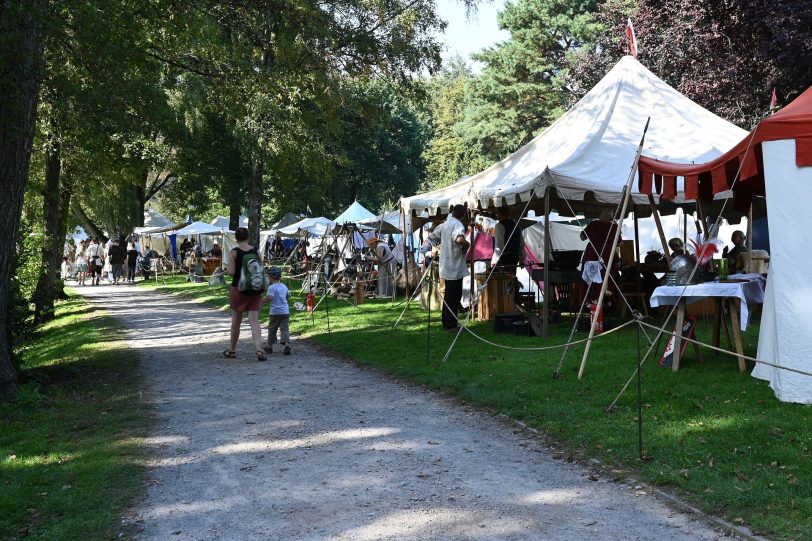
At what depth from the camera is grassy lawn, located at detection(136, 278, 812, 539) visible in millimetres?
4793

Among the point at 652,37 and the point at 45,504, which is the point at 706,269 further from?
the point at 652,37

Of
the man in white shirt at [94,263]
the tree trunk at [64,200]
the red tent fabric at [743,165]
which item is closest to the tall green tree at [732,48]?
the red tent fabric at [743,165]

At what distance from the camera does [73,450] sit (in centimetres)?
637

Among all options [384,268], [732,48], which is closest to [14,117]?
[384,268]

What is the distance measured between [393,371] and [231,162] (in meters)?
28.0

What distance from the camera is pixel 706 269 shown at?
32.7ft

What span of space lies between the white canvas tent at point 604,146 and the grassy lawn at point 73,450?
6.18m

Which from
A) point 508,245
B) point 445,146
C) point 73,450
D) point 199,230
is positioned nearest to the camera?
point 73,450

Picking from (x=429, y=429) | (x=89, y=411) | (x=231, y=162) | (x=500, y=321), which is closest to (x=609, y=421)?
(x=429, y=429)

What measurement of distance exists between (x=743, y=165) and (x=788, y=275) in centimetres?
124

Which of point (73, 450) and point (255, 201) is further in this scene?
point (255, 201)

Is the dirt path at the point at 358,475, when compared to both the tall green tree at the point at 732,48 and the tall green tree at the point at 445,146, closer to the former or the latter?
the tall green tree at the point at 732,48

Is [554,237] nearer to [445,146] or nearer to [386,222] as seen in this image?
[386,222]

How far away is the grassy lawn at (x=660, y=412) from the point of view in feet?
15.7
